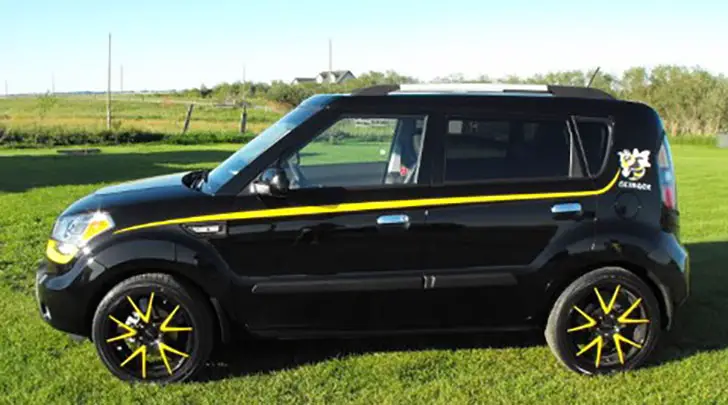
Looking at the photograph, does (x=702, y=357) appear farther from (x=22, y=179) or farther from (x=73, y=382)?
(x=22, y=179)

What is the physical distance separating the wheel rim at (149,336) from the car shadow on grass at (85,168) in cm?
1046

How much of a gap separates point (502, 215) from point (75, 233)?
2646mm

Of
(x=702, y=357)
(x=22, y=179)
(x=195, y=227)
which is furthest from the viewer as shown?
(x=22, y=179)

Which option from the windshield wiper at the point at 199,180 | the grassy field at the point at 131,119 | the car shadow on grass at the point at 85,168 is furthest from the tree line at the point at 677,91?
the windshield wiper at the point at 199,180

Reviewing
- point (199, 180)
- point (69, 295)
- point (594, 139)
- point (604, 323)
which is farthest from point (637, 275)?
point (69, 295)

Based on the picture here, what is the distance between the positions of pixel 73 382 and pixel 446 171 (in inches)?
104

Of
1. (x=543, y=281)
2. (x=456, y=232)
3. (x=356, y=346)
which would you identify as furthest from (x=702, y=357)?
(x=356, y=346)

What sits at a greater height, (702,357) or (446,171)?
(446,171)

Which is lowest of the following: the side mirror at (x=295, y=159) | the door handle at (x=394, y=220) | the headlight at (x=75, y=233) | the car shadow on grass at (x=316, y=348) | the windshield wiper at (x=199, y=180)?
the car shadow on grass at (x=316, y=348)

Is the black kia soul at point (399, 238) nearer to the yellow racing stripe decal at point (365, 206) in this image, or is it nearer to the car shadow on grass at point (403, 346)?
the yellow racing stripe decal at point (365, 206)

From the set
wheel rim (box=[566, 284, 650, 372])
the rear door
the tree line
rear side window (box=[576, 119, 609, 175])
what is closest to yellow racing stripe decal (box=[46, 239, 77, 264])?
the rear door

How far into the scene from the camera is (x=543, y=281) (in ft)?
14.5

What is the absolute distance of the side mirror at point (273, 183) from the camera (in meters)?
4.07

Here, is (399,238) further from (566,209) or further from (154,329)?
(154,329)
